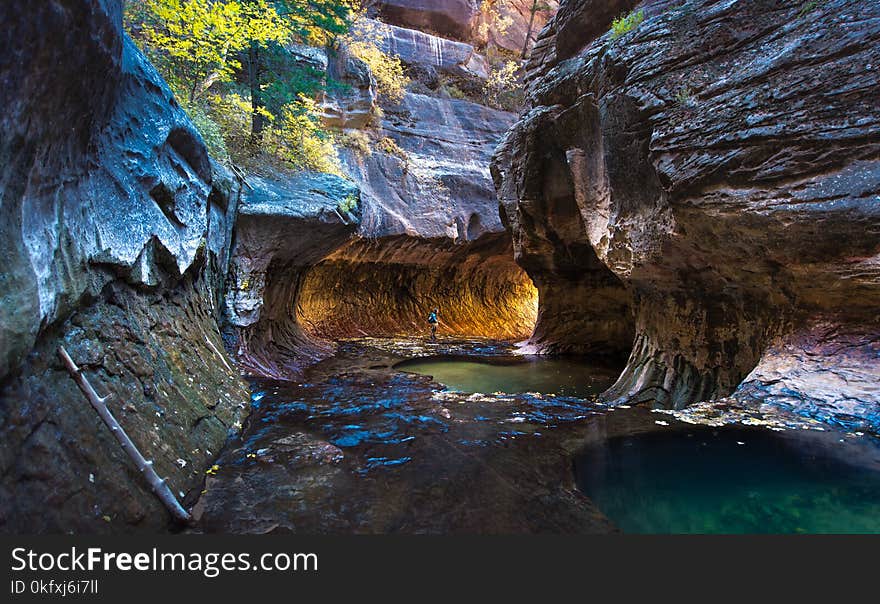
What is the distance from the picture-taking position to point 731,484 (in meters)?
4.00

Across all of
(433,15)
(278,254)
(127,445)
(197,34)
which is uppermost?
(433,15)

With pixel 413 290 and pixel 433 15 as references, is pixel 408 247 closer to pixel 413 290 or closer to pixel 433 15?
pixel 413 290

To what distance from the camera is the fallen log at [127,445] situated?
317cm

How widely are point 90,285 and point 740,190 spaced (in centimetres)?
768

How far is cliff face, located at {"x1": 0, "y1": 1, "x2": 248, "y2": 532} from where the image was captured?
8.67ft

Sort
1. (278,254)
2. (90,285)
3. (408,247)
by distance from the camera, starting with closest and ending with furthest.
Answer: (90,285), (278,254), (408,247)

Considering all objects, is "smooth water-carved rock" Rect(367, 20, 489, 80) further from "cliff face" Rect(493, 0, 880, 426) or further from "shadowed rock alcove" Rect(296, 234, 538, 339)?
"cliff face" Rect(493, 0, 880, 426)

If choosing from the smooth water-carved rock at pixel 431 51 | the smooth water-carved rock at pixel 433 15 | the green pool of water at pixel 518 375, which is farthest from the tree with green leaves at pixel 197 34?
the smooth water-carved rock at pixel 433 15

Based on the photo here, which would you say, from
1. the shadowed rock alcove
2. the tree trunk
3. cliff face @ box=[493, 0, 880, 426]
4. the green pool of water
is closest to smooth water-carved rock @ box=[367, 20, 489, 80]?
the shadowed rock alcove

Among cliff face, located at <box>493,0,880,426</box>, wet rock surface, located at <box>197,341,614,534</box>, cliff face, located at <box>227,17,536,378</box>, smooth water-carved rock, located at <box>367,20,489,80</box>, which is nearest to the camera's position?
wet rock surface, located at <box>197,341,614,534</box>

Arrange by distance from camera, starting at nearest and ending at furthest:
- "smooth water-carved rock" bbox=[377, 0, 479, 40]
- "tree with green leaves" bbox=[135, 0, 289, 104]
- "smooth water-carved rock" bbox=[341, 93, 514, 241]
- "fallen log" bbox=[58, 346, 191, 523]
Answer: "fallen log" bbox=[58, 346, 191, 523]
"tree with green leaves" bbox=[135, 0, 289, 104]
"smooth water-carved rock" bbox=[341, 93, 514, 241]
"smooth water-carved rock" bbox=[377, 0, 479, 40]

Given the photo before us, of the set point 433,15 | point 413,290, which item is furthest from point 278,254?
point 433,15

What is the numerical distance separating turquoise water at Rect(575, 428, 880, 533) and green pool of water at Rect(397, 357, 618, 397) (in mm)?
5253

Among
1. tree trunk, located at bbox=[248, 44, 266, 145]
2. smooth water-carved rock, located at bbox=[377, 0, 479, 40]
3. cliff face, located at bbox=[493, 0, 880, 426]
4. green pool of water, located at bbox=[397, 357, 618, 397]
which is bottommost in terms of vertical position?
green pool of water, located at bbox=[397, 357, 618, 397]
